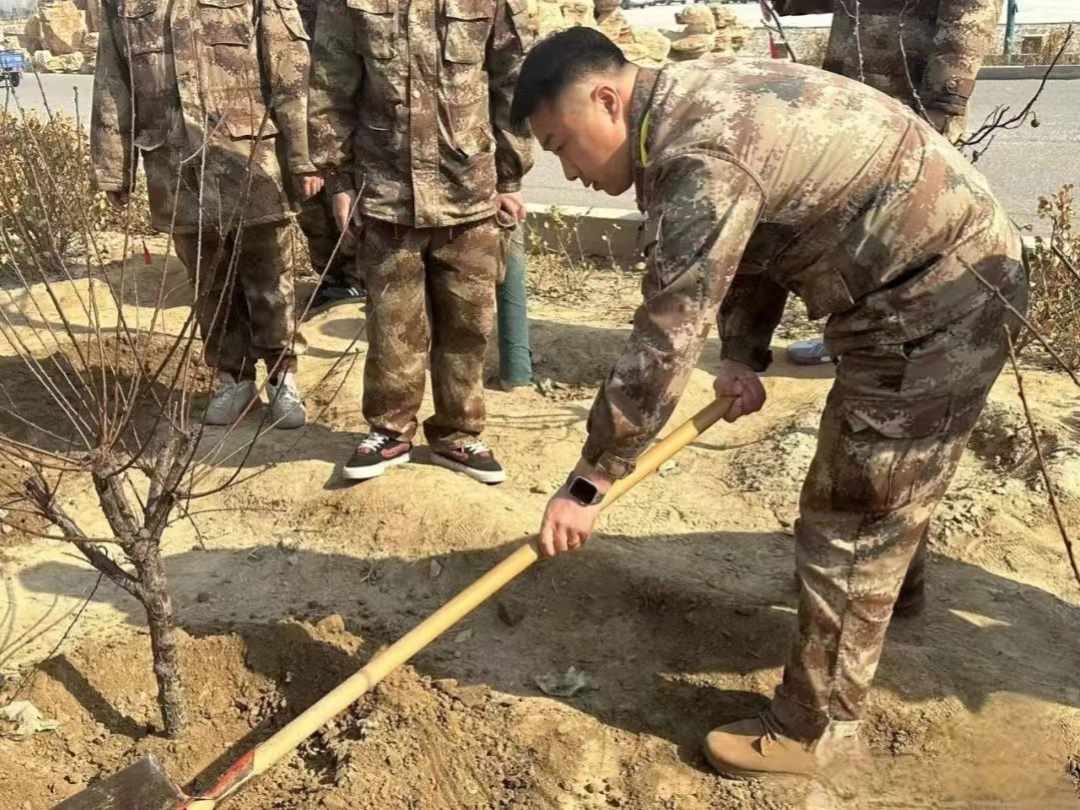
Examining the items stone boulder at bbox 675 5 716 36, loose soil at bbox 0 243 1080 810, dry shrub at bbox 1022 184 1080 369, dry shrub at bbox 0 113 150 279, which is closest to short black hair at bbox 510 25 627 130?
loose soil at bbox 0 243 1080 810

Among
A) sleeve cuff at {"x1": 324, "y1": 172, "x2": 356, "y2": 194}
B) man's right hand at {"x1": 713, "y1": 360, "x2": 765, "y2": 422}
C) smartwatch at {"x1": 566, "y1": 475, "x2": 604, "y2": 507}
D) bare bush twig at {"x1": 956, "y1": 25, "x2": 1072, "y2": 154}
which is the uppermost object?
bare bush twig at {"x1": 956, "y1": 25, "x2": 1072, "y2": 154}

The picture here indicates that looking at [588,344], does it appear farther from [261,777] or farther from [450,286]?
[261,777]

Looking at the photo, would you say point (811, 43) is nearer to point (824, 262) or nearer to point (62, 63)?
point (824, 262)

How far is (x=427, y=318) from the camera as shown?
4.01 metres

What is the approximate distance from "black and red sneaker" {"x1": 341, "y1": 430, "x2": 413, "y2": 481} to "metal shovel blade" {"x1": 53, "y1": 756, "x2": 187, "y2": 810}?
1639 mm

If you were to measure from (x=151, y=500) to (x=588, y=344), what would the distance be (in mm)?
3259

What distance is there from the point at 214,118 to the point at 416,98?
1103 mm

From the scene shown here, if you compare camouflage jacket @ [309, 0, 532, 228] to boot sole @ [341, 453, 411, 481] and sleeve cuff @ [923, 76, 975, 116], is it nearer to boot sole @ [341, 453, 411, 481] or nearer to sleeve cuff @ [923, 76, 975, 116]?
boot sole @ [341, 453, 411, 481]

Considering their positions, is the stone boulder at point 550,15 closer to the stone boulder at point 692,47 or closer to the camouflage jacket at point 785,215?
the stone boulder at point 692,47

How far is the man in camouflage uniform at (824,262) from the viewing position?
7.06 ft

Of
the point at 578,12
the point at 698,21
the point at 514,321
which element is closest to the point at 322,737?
the point at 514,321

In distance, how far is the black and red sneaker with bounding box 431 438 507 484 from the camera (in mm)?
4148

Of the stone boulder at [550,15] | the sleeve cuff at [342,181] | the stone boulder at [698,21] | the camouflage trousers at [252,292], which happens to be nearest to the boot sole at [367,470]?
the camouflage trousers at [252,292]

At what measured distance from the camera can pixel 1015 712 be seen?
2861 millimetres
